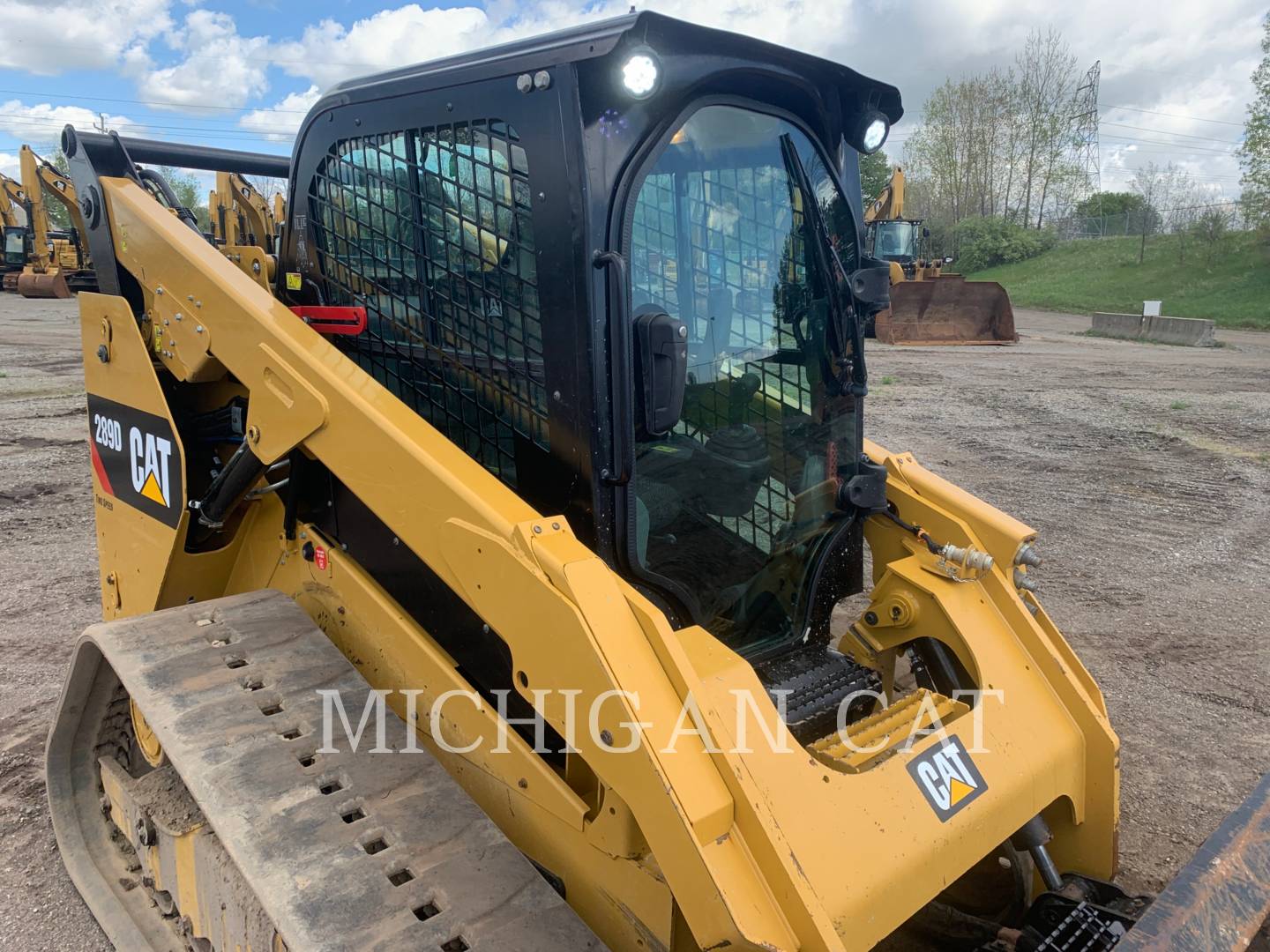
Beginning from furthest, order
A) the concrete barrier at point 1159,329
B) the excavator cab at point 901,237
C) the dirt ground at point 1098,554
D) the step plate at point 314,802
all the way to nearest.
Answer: the excavator cab at point 901,237 → the concrete barrier at point 1159,329 → the dirt ground at point 1098,554 → the step plate at point 314,802

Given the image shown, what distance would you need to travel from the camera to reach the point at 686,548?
91.4 inches

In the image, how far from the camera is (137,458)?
9.41 feet

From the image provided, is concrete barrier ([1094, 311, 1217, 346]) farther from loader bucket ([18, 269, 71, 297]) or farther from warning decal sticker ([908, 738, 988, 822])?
loader bucket ([18, 269, 71, 297])

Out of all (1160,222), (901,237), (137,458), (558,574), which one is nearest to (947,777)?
(558,574)

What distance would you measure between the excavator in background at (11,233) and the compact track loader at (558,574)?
25.1 meters

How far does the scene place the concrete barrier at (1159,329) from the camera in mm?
18375

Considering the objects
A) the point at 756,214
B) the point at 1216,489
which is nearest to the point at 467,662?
the point at 756,214

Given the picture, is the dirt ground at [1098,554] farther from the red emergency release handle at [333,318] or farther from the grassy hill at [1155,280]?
the grassy hill at [1155,280]

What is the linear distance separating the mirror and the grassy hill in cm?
2443

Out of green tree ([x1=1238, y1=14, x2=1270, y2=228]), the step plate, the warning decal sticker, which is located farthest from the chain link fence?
the step plate

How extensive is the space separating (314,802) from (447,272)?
1.19m

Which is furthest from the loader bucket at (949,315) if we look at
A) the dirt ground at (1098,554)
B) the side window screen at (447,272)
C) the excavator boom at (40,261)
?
the excavator boom at (40,261)

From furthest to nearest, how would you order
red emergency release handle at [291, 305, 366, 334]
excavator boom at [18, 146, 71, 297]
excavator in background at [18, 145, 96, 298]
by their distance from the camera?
1. excavator boom at [18, 146, 71, 297]
2. excavator in background at [18, 145, 96, 298]
3. red emergency release handle at [291, 305, 366, 334]

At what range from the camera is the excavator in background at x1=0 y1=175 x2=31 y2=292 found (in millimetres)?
23484
